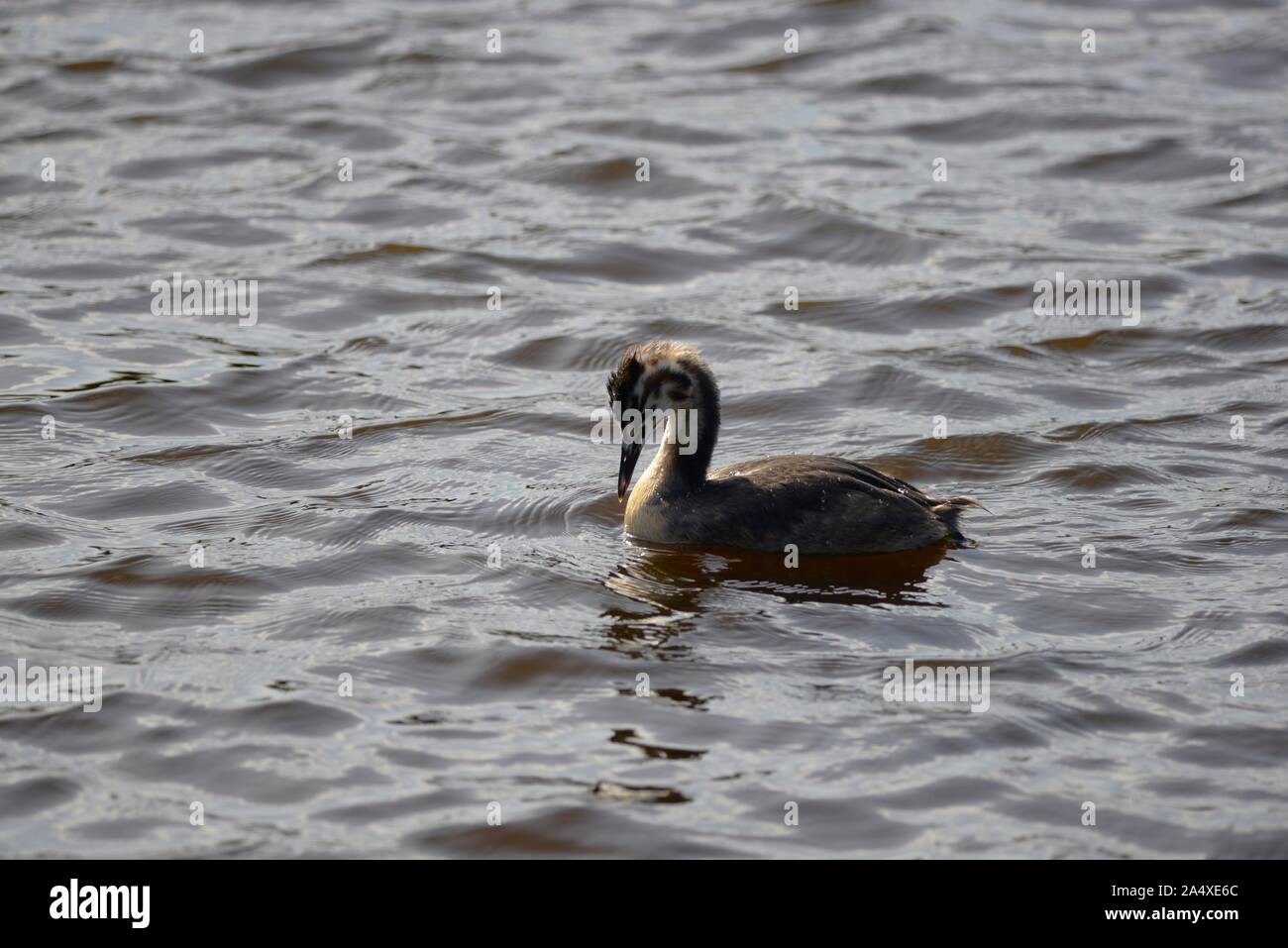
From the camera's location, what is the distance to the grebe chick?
1006 cm

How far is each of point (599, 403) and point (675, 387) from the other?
97.5 inches

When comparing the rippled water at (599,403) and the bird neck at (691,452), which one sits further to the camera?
the bird neck at (691,452)

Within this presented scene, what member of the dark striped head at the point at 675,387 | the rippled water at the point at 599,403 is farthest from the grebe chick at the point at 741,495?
the rippled water at the point at 599,403

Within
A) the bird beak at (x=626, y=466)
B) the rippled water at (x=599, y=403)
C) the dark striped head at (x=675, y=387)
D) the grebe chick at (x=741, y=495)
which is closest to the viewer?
the rippled water at (x=599, y=403)

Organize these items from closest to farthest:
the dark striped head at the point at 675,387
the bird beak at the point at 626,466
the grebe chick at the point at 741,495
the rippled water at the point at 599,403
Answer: the rippled water at the point at 599,403, the grebe chick at the point at 741,495, the dark striped head at the point at 675,387, the bird beak at the point at 626,466

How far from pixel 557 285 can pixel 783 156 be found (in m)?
4.19

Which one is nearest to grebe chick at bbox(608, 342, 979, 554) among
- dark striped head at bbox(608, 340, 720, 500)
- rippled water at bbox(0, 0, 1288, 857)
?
dark striped head at bbox(608, 340, 720, 500)

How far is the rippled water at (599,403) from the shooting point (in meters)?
7.80

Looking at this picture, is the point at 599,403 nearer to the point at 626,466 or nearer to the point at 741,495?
the point at 626,466

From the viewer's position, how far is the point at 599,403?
1284 cm

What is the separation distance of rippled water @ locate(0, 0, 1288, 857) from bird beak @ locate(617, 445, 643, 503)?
0.32m

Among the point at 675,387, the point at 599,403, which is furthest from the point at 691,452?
the point at 599,403

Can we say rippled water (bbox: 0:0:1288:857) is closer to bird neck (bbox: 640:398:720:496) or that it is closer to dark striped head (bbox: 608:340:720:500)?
bird neck (bbox: 640:398:720:496)

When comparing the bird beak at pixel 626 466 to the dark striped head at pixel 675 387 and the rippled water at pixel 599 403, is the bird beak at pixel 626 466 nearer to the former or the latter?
the dark striped head at pixel 675 387
